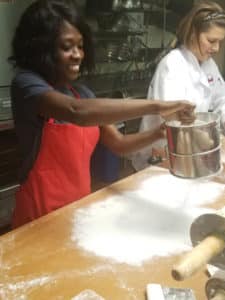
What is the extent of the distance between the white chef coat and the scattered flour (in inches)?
16.5

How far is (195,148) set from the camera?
3.07 ft

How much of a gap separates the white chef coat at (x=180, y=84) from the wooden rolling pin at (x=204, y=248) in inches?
39.9

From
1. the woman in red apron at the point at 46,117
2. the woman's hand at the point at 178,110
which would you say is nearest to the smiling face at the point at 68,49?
the woman in red apron at the point at 46,117

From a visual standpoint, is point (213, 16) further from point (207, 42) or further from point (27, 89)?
Answer: point (27, 89)

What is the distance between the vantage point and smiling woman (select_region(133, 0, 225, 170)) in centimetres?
171

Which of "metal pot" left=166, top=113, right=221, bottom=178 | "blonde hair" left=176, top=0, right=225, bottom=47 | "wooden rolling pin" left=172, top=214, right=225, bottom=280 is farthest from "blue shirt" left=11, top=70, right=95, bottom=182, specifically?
"blonde hair" left=176, top=0, right=225, bottom=47

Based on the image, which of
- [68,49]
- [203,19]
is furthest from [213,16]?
[68,49]

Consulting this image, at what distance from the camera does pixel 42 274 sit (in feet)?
2.54

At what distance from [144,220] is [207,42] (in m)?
1.08

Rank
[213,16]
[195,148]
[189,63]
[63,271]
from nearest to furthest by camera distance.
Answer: [63,271]
[195,148]
[213,16]
[189,63]

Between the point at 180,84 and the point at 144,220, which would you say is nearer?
→ the point at 144,220

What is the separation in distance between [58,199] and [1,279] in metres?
0.40

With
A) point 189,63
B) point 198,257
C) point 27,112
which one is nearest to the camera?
point 198,257

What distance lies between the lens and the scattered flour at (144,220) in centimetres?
88
